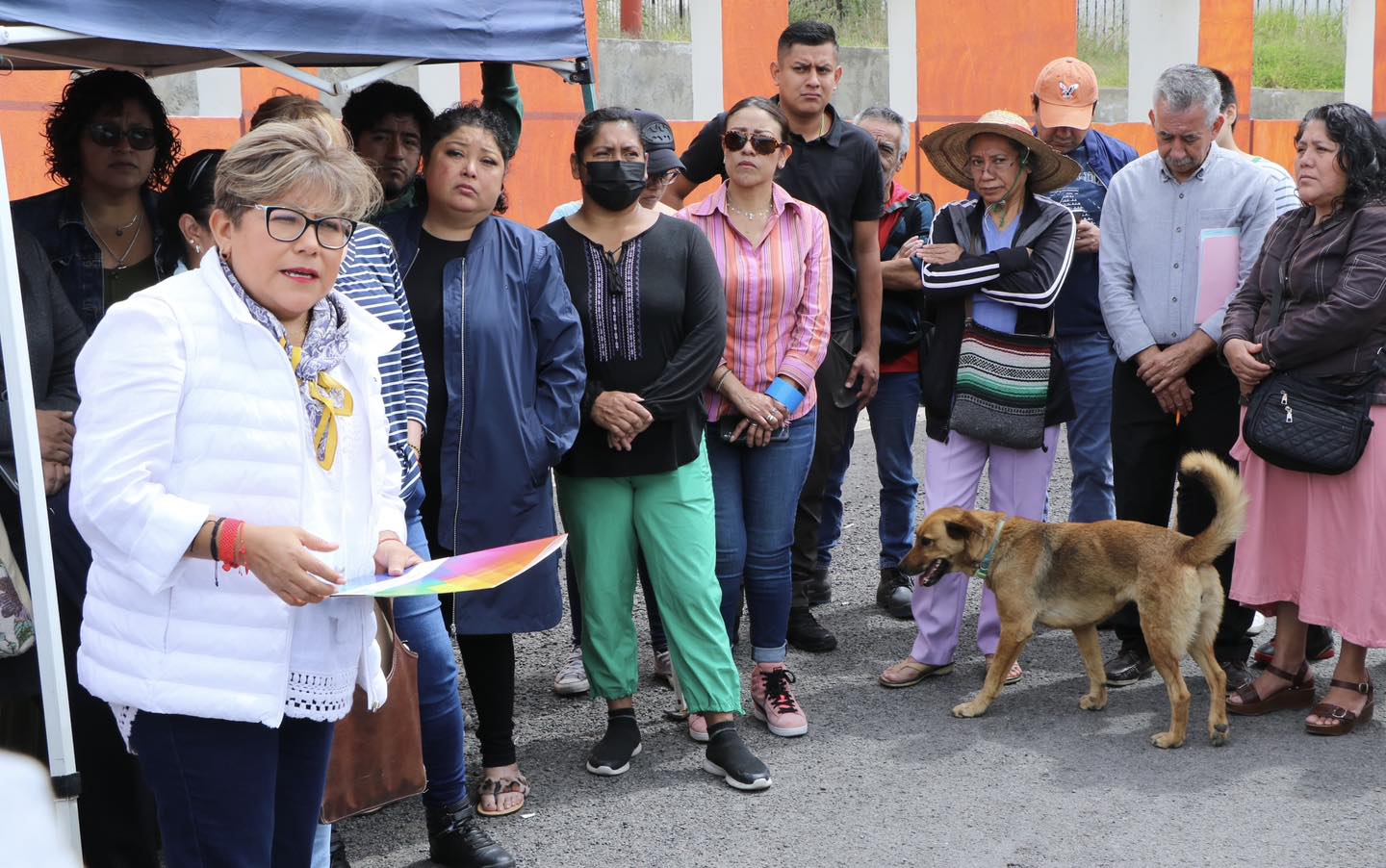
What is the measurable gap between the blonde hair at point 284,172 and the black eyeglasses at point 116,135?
1.54 m

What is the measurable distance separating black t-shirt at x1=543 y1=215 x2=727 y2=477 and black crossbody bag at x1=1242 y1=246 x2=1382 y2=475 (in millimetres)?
1899

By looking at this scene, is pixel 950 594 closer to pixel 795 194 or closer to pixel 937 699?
pixel 937 699

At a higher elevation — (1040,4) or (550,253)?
(1040,4)

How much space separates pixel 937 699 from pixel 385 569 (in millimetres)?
2886

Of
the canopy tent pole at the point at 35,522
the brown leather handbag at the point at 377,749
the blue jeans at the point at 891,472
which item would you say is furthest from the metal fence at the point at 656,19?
the canopy tent pole at the point at 35,522

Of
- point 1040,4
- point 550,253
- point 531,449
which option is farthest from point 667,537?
point 1040,4

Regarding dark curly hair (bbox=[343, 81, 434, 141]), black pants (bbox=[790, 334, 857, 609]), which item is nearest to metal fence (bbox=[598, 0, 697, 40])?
black pants (bbox=[790, 334, 857, 609])

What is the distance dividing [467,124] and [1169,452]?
116 inches

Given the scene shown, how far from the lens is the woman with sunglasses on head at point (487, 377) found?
4004 millimetres

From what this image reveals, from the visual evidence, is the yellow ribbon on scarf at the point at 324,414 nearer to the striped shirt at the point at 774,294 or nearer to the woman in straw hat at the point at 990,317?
the striped shirt at the point at 774,294

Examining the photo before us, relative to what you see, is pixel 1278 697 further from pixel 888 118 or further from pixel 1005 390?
pixel 888 118

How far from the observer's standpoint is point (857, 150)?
556 centimetres

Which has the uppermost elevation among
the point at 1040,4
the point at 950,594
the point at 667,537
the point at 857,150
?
the point at 1040,4

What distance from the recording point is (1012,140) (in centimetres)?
516
